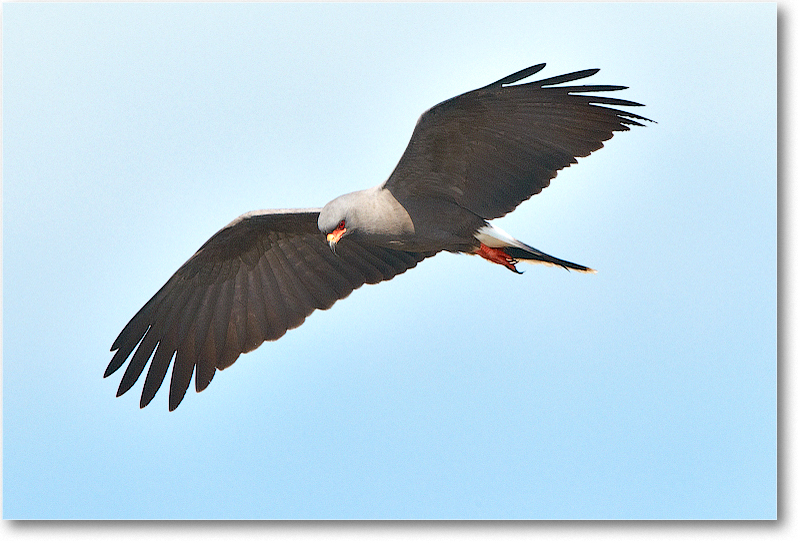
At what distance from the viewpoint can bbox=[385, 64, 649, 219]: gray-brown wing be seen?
15.8ft

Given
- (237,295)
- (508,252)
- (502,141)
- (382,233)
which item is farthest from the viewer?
(237,295)

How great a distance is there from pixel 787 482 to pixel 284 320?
10.5ft

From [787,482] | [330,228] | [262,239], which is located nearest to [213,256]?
[262,239]

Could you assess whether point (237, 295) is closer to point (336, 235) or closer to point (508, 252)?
point (336, 235)

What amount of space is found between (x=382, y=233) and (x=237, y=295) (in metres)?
1.64

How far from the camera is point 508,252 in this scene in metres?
5.54

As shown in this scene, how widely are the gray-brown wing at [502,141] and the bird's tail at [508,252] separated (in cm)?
11

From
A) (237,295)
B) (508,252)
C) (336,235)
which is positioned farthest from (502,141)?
(237,295)

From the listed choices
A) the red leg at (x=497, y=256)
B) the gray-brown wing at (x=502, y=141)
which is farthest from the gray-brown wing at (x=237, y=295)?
the gray-brown wing at (x=502, y=141)

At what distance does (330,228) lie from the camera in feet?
16.7

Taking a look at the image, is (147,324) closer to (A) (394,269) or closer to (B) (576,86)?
(A) (394,269)

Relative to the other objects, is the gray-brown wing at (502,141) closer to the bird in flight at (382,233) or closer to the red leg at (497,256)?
the bird in flight at (382,233)

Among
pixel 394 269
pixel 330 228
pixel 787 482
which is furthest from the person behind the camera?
pixel 394 269

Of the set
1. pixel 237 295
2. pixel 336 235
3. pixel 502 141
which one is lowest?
pixel 237 295
